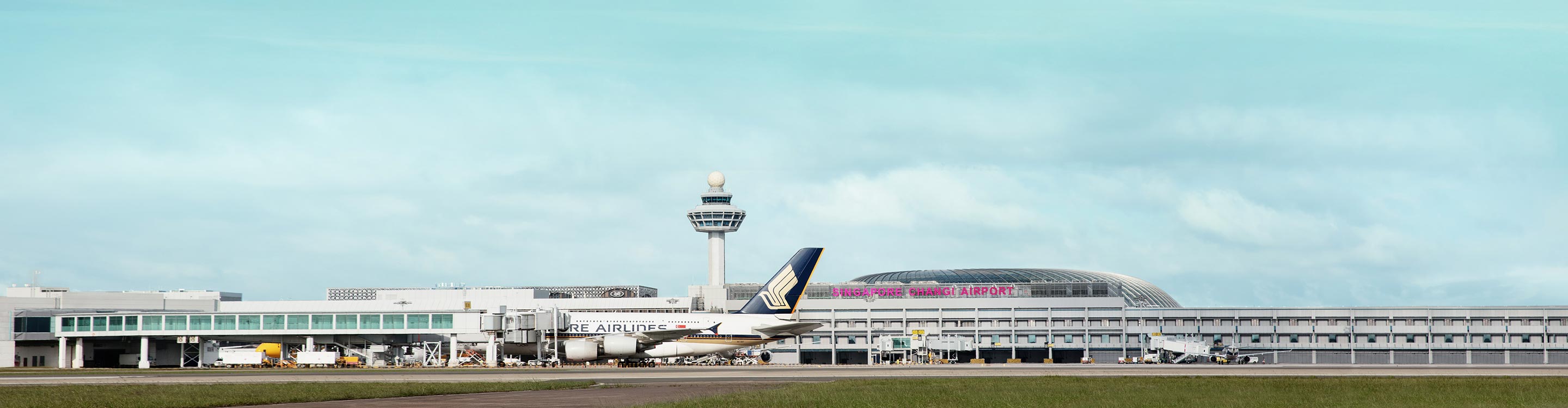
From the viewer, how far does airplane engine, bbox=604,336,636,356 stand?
86.8 metres

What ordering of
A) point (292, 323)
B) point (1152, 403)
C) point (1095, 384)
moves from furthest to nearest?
point (292, 323) → point (1095, 384) → point (1152, 403)

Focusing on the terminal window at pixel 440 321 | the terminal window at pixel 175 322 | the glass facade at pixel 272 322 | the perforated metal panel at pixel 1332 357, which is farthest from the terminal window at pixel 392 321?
the perforated metal panel at pixel 1332 357

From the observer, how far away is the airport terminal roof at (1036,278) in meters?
162

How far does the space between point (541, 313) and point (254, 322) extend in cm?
2396

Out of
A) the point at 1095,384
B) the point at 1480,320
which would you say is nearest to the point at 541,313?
the point at 1095,384

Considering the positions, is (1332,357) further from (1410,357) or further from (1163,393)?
(1163,393)

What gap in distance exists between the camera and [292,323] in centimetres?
9506

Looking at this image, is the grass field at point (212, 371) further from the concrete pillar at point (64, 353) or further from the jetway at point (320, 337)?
the concrete pillar at point (64, 353)

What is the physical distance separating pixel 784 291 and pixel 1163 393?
184 ft

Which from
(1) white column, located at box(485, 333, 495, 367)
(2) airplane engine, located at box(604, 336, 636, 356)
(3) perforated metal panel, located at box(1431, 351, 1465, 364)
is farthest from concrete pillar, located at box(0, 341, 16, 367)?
(3) perforated metal panel, located at box(1431, 351, 1465, 364)

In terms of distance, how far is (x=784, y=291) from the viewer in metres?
98.7

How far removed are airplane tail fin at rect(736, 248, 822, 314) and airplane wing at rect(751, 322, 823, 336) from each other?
19.2ft

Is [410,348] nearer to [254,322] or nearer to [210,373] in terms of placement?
[254,322]

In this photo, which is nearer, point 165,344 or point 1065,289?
point 165,344
